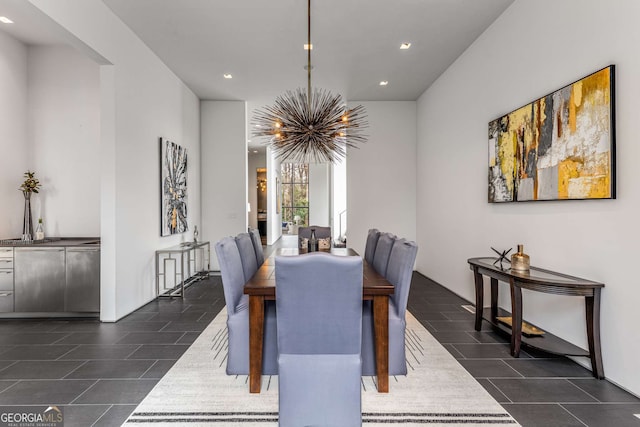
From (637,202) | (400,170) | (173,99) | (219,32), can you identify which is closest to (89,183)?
(173,99)

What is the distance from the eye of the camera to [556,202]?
2.89 metres

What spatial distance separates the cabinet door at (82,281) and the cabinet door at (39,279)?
3.0 inches

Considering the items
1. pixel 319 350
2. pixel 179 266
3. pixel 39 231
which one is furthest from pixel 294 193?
pixel 319 350

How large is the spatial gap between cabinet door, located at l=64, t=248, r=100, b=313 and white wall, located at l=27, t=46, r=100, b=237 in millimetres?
762

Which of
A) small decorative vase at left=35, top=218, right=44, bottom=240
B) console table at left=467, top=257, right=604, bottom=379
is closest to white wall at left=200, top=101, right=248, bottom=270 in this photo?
small decorative vase at left=35, top=218, right=44, bottom=240

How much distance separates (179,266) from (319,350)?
14.4 feet

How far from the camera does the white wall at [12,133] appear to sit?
410cm

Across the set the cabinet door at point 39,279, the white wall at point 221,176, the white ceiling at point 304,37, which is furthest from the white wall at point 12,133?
the white wall at point 221,176

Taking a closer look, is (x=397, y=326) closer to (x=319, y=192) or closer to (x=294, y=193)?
(x=319, y=192)

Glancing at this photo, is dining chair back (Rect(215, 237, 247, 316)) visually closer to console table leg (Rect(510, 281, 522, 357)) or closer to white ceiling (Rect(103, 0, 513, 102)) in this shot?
console table leg (Rect(510, 281, 522, 357))

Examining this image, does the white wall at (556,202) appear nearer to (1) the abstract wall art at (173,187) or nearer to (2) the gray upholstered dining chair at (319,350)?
(2) the gray upholstered dining chair at (319,350)

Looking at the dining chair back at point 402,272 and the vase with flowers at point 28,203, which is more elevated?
the vase with flowers at point 28,203

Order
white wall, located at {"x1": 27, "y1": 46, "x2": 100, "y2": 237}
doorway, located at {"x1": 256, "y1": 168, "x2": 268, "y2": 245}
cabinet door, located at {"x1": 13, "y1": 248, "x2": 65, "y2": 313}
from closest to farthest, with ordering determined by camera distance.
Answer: cabinet door, located at {"x1": 13, "y1": 248, "x2": 65, "y2": 313}, white wall, located at {"x1": 27, "y1": 46, "x2": 100, "y2": 237}, doorway, located at {"x1": 256, "y1": 168, "x2": 268, "y2": 245}

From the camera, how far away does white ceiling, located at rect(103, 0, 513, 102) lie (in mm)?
3594
